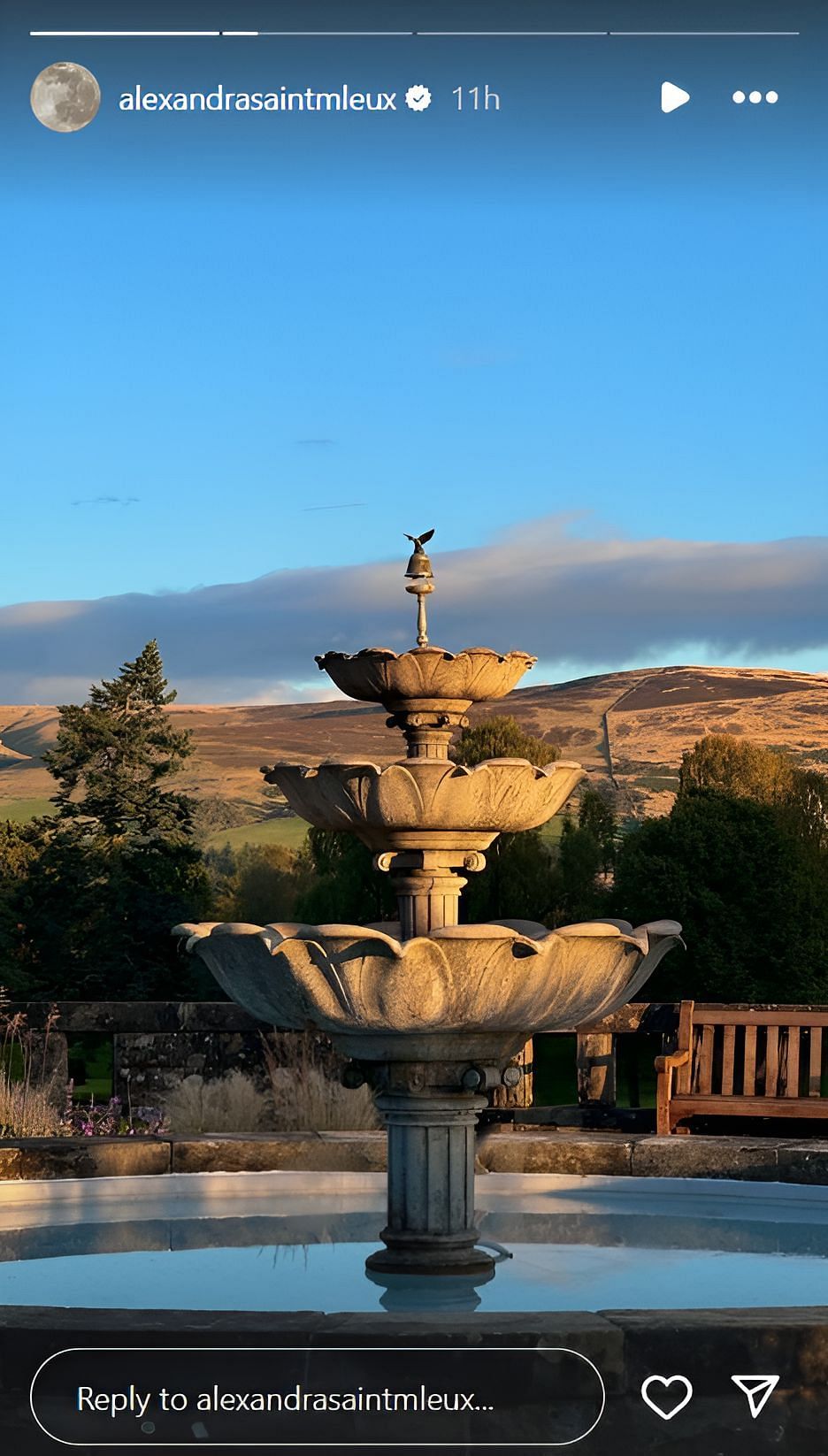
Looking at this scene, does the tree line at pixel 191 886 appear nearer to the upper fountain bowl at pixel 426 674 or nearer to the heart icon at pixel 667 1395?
the upper fountain bowl at pixel 426 674

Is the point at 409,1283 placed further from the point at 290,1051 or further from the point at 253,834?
the point at 253,834

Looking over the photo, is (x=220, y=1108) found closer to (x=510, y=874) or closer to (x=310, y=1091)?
(x=310, y=1091)

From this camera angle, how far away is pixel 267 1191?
30.3 feet

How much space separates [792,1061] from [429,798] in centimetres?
620

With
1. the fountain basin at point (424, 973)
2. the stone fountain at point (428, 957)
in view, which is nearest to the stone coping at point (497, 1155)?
the stone fountain at point (428, 957)

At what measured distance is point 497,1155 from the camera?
31.8 feet

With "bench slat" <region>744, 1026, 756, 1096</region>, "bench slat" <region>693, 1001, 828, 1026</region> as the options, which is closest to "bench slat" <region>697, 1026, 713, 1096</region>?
"bench slat" <region>693, 1001, 828, 1026</region>

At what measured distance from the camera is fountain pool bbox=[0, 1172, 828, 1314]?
23.6 ft

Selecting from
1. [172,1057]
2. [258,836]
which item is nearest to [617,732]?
[258,836]

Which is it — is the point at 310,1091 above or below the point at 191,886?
below

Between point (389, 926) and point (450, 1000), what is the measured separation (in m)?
1.20

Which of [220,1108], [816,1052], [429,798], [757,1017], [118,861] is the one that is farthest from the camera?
[118,861]

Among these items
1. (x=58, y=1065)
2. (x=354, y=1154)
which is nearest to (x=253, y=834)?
(x=58, y=1065)

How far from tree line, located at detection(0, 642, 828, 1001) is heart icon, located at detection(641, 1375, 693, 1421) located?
20.3 metres
